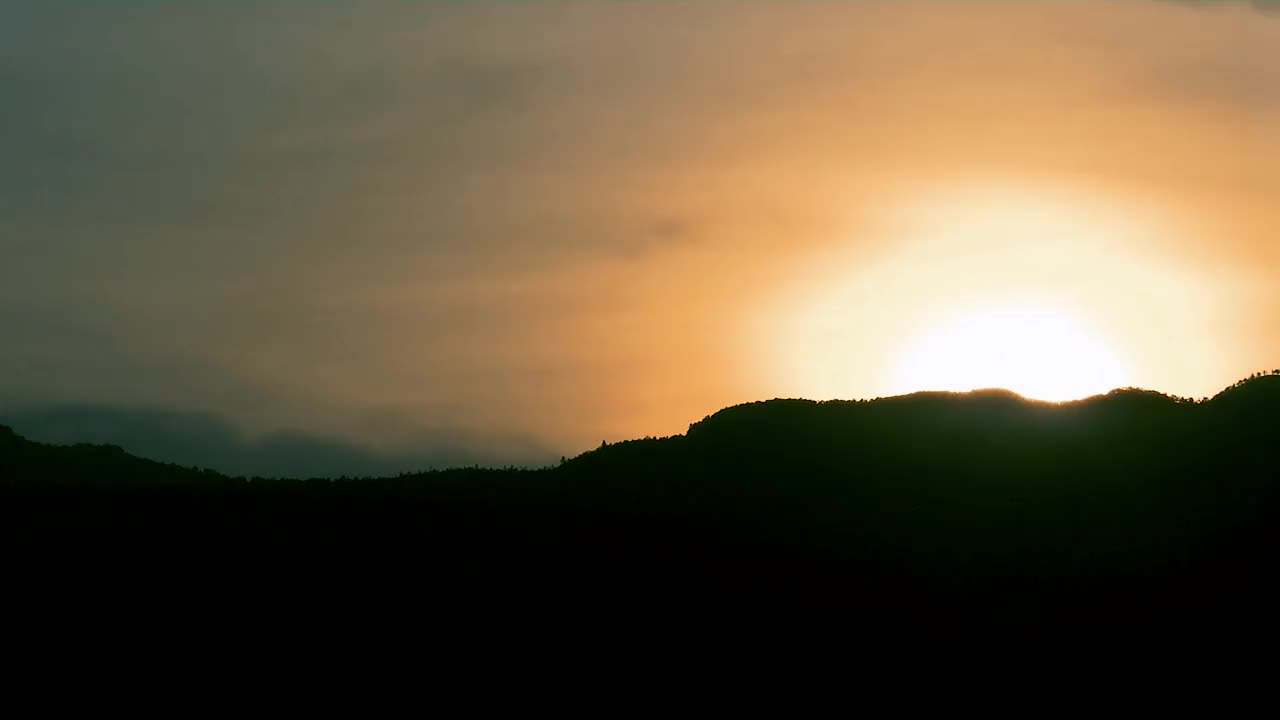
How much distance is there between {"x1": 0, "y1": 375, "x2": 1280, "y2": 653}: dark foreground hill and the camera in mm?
44375

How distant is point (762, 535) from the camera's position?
51906 millimetres

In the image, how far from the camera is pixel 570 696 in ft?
130

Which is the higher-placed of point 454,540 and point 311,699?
point 454,540

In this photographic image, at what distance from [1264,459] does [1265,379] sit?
7.69m

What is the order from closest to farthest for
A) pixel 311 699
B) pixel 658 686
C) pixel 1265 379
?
pixel 311 699, pixel 658 686, pixel 1265 379

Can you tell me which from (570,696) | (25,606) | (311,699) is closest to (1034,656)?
(570,696)

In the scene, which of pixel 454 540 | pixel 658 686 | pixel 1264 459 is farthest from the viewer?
pixel 1264 459

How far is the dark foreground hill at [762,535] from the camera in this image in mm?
44375

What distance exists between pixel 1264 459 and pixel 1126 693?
21239 mm

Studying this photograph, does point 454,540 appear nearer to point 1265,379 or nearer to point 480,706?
point 480,706

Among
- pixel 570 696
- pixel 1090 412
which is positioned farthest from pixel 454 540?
pixel 1090 412

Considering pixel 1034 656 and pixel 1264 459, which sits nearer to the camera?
pixel 1034 656

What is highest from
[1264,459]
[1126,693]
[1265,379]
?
[1265,379]

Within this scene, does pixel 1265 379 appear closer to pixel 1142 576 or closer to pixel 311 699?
pixel 1142 576
